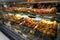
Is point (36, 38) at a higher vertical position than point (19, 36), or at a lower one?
higher

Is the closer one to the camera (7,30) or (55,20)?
(55,20)

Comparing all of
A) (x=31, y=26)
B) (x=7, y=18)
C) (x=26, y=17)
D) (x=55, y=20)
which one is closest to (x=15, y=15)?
(x=7, y=18)

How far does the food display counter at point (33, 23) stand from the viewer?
272 centimetres

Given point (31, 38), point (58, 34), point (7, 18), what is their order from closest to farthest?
point (58, 34) → point (31, 38) → point (7, 18)

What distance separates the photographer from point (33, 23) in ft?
11.9

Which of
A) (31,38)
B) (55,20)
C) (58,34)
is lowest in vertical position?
(31,38)

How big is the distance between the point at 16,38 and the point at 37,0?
1469 mm

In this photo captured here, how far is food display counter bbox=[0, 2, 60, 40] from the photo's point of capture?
272 cm

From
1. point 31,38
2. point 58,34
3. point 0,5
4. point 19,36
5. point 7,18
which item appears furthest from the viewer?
point 0,5

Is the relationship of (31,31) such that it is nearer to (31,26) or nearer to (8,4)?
(31,26)

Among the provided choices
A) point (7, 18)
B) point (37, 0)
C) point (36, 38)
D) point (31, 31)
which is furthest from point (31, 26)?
point (7, 18)

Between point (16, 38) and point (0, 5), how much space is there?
7.60ft

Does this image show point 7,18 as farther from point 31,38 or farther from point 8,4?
point 31,38

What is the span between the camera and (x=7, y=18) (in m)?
5.40
